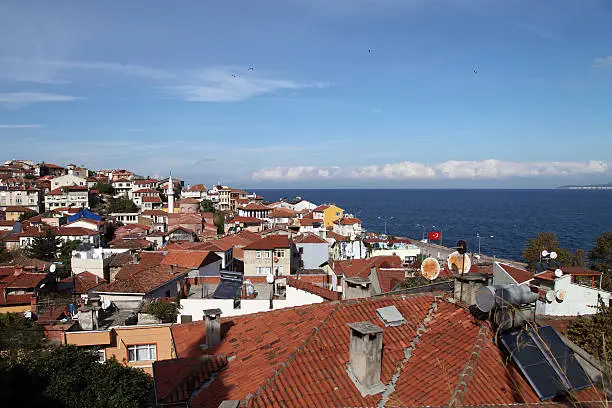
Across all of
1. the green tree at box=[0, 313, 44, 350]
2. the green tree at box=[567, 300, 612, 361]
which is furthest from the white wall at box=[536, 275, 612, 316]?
the green tree at box=[0, 313, 44, 350]

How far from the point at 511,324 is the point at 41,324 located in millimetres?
14570

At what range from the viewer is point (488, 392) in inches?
238

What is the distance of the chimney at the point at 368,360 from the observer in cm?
621

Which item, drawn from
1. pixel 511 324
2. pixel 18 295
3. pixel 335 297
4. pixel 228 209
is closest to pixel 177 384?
pixel 511 324

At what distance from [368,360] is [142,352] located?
10.3 m

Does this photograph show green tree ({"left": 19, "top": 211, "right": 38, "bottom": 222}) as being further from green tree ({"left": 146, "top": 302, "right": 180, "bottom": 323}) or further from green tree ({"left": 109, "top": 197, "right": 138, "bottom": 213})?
green tree ({"left": 146, "top": 302, "right": 180, "bottom": 323})

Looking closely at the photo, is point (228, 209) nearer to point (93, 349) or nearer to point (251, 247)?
point (251, 247)

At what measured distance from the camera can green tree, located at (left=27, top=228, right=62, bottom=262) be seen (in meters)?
45.8

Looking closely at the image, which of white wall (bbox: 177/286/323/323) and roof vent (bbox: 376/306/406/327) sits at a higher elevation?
roof vent (bbox: 376/306/406/327)

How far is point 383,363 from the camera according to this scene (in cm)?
677

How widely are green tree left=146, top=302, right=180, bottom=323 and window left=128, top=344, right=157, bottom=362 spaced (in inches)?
51.5

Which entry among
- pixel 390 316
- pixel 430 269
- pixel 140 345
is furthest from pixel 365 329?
pixel 140 345

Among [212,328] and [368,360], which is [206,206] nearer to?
[212,328]

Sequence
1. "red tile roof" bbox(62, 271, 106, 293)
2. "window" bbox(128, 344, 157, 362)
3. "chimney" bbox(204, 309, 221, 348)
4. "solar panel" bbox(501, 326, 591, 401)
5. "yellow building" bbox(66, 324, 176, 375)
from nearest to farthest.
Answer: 1. "solar panel" bbox(501, 326, 591, 401)
2. "chimney" bbox(204, 309, 221, 348)
3. "yellow building" bbox(66, 324, 176, 375)
4. "window" bbox(128, 344, 157, 362)
5. "red tile roof" bbox(62, 271, 106, 293)
